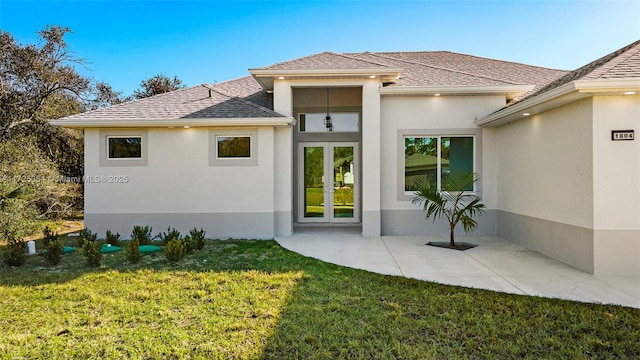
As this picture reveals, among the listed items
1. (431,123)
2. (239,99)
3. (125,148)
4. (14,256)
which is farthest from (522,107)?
(14,256)

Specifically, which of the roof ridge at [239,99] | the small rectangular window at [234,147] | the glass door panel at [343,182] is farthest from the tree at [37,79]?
the glass door panel at [343,182]

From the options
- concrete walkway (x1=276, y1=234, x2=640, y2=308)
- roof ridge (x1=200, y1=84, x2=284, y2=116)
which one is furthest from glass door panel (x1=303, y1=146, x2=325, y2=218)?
roof ridge (x1=200, y1=84, x2=284, y2=116)

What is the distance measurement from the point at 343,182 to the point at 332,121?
226cm

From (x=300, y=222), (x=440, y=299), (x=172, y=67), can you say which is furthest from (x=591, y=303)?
(x=172, y=67)

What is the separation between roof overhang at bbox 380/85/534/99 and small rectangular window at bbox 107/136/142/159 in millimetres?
7535

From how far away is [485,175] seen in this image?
10281mm

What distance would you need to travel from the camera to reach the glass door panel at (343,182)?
39.8ft

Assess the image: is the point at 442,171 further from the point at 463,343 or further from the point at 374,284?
the point at 463,343

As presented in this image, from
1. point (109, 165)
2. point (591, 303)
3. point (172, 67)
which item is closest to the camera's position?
point (591, 303)

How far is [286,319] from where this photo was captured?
4285 mm

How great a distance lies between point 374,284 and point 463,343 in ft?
6.87

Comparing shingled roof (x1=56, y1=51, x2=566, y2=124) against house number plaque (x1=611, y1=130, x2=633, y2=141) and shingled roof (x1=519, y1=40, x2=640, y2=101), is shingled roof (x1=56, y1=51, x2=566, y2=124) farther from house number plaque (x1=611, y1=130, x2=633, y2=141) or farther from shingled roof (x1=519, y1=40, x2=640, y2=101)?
house number plaque (x1=611, y1=130, x2=633, y2=141)

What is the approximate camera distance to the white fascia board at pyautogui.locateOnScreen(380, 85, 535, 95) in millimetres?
9844

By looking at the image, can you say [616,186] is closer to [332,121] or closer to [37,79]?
[332,121]
